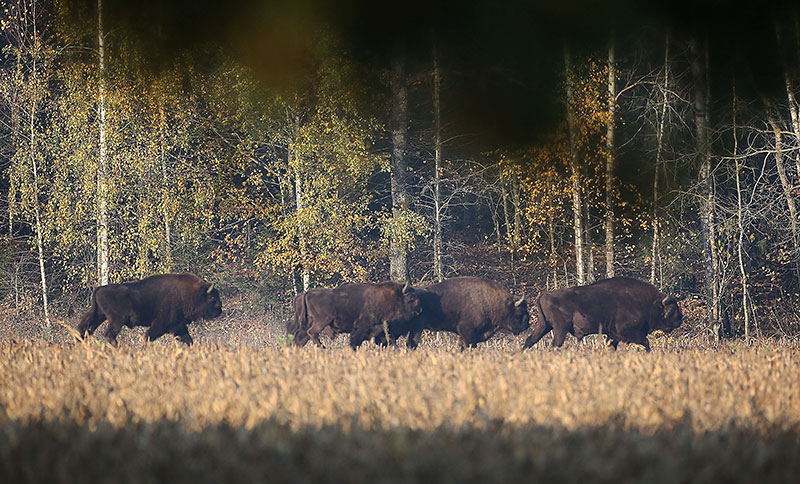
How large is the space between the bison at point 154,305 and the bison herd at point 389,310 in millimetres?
18

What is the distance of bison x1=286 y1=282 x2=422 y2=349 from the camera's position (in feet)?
56.5

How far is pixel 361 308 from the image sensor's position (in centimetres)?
1730

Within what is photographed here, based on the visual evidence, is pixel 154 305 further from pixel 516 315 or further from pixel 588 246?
pixel 588 246

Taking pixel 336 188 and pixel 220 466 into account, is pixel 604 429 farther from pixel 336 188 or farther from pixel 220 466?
pixel 336 188

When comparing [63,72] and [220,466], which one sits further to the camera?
[63,72]

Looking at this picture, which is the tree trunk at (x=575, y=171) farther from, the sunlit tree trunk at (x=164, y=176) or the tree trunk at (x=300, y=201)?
the sunlit tree trunk at (x=164, y=176)

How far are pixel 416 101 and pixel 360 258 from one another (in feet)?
15.9

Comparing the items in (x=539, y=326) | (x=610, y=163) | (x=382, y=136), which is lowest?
Answer: (x=539, y=326)

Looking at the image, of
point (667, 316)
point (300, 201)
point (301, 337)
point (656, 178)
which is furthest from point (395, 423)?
point (656, 178)

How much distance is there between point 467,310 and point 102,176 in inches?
397

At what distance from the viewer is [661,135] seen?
887 inches

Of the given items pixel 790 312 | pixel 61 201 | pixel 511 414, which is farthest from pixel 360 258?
pixel 511 414

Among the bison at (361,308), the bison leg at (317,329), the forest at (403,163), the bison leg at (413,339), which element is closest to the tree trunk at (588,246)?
the forest at (403,163)

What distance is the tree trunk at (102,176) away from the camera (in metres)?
21.8
